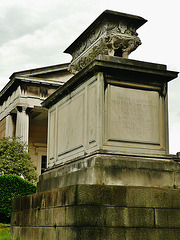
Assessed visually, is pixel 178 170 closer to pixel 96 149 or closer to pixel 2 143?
pixel 96 149

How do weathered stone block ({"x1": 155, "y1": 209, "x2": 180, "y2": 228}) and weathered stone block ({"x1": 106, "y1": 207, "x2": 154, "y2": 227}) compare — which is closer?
weathered stone block ({"x1": 106, "y1": 207, "x2": 154, "y2": 227})

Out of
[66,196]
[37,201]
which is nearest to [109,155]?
[66,196]

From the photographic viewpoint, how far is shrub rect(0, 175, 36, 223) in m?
17.9

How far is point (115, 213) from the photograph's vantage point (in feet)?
21.0

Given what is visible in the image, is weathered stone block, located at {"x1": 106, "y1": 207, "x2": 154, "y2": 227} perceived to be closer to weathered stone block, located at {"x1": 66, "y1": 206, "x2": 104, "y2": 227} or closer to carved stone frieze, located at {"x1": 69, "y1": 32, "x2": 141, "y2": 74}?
weathered stone block, located at {"x1": 66, "y1": 206, "x2": 104, "y2": 227}

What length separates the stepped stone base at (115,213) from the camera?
20.4 ft

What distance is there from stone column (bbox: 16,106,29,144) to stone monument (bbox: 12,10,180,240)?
23416 millimetres

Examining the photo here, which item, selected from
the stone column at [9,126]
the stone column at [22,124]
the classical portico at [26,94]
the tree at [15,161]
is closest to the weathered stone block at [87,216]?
the tree at [15,161]

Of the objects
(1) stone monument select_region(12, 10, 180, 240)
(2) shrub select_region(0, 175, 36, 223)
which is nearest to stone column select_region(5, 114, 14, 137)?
(2) shrub select_region(0, 175, 36, 223)

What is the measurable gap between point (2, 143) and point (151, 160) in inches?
858

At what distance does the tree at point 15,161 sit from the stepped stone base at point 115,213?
20.4m

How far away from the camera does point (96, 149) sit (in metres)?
7.33

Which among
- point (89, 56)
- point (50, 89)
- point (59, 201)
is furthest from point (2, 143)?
point (59, 201)

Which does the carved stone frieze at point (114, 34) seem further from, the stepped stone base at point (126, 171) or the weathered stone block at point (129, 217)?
the weathered stone block at point (129, 217)
